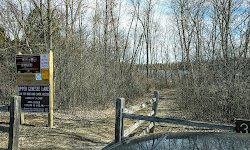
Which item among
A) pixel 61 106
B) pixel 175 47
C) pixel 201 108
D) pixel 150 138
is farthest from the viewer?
pixel 175 47

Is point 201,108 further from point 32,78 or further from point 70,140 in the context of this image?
point 32,78

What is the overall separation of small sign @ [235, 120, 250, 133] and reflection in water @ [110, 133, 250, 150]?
2.51 ft

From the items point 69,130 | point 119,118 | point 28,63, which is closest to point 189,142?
point 119,118

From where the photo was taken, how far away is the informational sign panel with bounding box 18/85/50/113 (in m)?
7.41

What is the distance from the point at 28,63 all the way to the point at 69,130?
2592 mm

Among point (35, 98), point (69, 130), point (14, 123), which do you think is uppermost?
point (35, 98)

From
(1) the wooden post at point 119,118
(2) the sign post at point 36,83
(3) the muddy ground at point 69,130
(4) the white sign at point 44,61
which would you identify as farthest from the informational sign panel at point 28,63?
(1) the wooden post at point 119,118

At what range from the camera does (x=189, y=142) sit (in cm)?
215

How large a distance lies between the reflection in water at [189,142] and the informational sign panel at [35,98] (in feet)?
18.4

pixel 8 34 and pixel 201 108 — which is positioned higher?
pixel 8 34

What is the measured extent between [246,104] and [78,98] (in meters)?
7.51

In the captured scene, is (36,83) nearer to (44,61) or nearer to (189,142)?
(44,61)

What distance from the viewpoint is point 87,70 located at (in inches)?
466

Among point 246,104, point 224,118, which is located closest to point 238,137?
point 246,104
